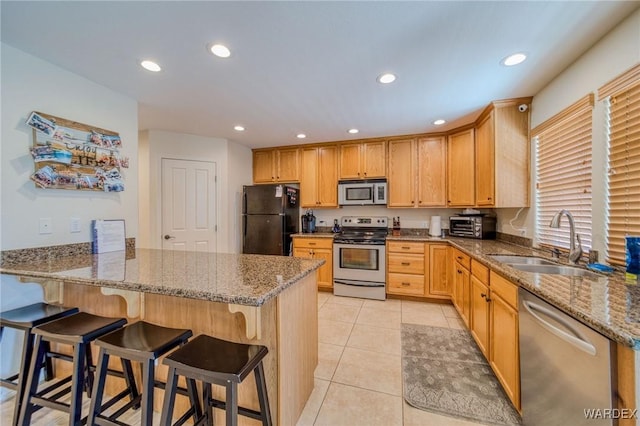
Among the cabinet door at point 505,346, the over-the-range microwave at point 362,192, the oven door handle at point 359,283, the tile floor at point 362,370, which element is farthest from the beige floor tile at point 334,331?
the over-the-range microwave at point 362,192

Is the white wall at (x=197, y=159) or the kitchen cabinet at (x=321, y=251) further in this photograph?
the kitchen cabinet at (x=321, y=251)

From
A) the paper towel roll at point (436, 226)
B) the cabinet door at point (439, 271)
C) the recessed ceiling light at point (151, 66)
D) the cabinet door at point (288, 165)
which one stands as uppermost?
the recessed ceiling light at point (151, 66)

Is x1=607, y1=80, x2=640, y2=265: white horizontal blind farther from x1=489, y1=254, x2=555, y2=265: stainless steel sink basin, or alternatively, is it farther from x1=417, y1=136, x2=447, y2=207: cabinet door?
x1=417, y1=136, x2=447, y2=207: cabinet door

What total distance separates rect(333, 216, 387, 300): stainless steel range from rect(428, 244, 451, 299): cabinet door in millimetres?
626

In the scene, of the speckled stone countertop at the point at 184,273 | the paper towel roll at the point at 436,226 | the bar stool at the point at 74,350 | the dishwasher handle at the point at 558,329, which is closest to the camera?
the dishwasher handle at the point at 558,329

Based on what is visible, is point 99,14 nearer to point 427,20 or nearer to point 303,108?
point 303,108

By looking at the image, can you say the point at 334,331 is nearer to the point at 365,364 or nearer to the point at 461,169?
the point at 365,364

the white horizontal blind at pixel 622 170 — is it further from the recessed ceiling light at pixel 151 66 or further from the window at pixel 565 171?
the recessed ceiling light at pixel 151 66

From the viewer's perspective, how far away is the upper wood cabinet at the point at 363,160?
3.92 metres

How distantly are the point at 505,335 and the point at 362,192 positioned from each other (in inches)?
103

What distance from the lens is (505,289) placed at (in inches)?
66.5

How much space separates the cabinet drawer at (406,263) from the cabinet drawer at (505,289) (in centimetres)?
152

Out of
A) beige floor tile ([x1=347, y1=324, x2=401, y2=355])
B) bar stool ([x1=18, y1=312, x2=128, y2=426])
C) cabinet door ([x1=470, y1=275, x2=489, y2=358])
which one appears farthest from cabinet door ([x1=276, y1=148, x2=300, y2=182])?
bar stool ([x1=18, y1=312, x2=128, y2=426])

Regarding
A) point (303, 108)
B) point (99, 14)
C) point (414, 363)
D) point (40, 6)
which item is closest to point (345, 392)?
point (414, 363)
